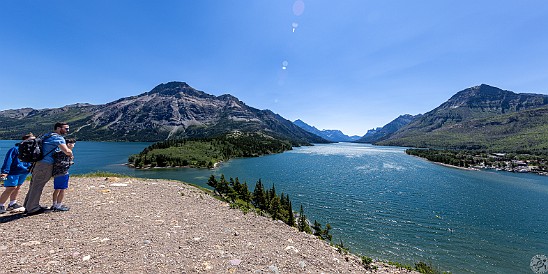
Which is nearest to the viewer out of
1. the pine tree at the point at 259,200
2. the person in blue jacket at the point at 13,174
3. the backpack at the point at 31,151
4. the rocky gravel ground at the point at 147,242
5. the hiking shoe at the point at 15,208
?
the rocky gravel ground at the point at 147,242

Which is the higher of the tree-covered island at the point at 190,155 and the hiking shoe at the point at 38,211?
the hiking shoe at the point at 38,211

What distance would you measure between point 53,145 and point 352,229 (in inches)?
1450

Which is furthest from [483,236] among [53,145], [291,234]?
[53,145]

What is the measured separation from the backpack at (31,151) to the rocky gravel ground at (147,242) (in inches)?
103

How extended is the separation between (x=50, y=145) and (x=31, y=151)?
655 millimetres

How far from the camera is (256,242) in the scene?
1139 centimetres

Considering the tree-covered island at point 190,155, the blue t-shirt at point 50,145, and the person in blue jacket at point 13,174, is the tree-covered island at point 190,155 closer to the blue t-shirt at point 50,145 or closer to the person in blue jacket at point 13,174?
the person in blue jacket at point 13,174

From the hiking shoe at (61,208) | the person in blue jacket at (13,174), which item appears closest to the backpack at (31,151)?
the person in blue jacket at (13,174)

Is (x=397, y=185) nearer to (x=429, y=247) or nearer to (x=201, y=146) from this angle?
(x=429, y=247)

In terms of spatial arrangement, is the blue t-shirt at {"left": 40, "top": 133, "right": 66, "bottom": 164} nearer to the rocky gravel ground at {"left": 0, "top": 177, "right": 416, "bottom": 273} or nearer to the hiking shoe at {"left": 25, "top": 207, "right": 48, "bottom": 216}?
the hiking shoe at {"left": 25, "top": 207, "right": 48, "bottom": 216}

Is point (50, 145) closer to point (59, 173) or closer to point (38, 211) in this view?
point (59, 173)

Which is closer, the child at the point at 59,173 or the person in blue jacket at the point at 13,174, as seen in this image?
the child at the point at 59,173

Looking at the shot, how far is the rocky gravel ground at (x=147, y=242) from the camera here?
7730mm

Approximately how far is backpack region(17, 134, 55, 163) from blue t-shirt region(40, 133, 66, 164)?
97mm
